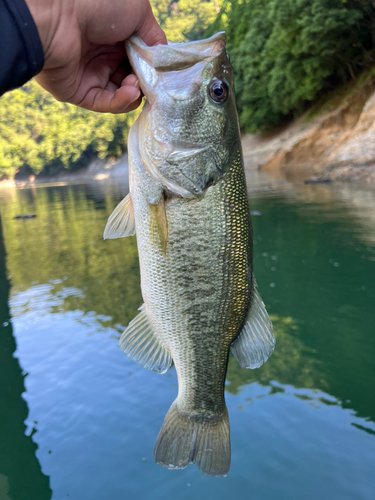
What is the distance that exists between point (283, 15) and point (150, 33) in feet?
91.8

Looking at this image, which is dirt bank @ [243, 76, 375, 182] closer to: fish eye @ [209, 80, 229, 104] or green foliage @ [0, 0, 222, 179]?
fish eye @ [209, 80, 229, 104]

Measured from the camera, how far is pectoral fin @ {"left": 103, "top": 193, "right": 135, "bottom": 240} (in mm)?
2314

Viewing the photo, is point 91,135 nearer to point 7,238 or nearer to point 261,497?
point 7,238

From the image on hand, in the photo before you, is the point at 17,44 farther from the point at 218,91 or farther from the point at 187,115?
the point at 218,91

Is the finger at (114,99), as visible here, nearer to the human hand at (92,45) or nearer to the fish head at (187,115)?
the human hand at (92,45)

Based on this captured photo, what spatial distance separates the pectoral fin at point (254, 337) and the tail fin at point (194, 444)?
402mm

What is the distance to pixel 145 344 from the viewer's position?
2.39 meters

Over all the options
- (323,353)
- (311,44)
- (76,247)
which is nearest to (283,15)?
(311,44)

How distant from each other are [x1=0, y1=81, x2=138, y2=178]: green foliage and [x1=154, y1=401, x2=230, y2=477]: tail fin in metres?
66.9

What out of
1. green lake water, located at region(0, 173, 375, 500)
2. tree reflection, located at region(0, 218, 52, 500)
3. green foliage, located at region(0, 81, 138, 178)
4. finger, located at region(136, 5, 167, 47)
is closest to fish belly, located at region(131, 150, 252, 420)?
finger, located at region(136, 5, 167, 47)

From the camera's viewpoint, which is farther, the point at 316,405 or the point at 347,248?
the point at 347,248

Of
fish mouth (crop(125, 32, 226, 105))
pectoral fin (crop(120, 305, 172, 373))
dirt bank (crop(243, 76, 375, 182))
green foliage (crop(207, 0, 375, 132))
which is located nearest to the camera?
fish mouth (crop(125, 32, 226, 105))

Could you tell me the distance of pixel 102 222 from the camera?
17.1 metres

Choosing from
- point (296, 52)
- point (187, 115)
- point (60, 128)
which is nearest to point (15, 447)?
point (187, 115)
